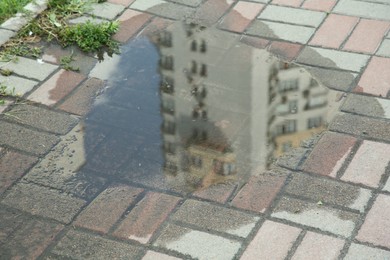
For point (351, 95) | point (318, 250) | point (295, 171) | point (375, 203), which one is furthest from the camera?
point (351, 95)

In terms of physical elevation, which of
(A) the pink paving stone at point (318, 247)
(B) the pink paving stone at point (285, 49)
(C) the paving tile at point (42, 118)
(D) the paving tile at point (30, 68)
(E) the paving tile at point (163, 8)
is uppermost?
(E) the paving tile at point (163, 8)

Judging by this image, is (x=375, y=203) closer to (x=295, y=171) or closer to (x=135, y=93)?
(x=295, y=171)

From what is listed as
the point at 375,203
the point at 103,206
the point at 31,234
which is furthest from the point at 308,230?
the point at 31,234

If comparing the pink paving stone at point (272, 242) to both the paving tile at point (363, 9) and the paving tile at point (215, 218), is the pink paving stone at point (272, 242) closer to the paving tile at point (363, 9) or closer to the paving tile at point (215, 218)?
the paving tile at point (215, 218)

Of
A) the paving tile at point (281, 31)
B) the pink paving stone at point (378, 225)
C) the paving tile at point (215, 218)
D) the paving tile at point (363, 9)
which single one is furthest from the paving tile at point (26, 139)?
the paving tile at point (363, 9)

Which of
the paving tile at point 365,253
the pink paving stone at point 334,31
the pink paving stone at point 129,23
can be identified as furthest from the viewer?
the pink paving stone at point 129,23

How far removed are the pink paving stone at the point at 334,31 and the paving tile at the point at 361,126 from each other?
0.78 m

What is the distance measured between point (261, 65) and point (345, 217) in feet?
4.60

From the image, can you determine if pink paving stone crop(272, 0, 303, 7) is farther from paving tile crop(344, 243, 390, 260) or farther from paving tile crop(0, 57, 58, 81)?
paving tile crop(344, 243, 390, 260)

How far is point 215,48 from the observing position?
475cm

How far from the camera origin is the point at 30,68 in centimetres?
462

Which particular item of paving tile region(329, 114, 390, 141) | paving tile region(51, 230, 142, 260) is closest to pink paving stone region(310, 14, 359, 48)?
paving tile region(329, 114, 390, 141)

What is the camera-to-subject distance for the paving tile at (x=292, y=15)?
16.3 ft

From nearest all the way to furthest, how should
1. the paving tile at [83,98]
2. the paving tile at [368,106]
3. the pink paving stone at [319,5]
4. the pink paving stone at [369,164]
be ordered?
1. the pink paving stone at [369,164]
2. the paving tile at [368,106]
3. the paving tile at [83,98]
4. the pink paving stone at [319,5]
